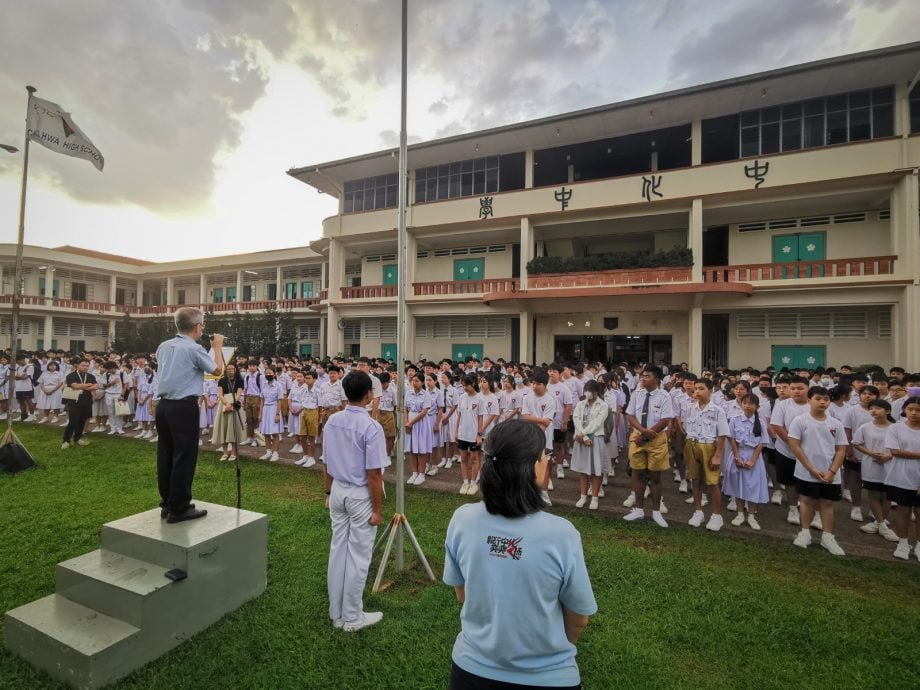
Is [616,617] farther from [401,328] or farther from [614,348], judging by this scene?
[614,348]

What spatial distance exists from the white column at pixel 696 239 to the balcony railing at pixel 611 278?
0.25 meters

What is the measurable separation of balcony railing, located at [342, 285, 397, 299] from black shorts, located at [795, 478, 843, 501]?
17380mm

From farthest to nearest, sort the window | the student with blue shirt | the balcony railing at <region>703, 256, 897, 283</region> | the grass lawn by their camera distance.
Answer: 1. the window
2. the balcony railing at <region>703, 256, 897, 283</region>
3. the grass lawn
4. the student with blue shirt

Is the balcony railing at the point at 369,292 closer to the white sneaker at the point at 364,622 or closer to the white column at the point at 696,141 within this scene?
the white column at the point at 696,141

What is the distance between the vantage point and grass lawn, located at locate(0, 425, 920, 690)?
2926mm

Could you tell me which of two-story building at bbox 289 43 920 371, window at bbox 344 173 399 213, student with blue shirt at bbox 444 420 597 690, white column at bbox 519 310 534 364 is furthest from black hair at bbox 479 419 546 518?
window at bbox 344 173 399 213

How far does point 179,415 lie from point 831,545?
668 centimetres

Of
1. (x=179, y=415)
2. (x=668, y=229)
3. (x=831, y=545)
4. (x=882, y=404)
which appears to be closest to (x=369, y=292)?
(x=668, y=229)

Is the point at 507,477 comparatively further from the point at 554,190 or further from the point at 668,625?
the point at 554,190

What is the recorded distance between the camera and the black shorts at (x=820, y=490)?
15.9 feet

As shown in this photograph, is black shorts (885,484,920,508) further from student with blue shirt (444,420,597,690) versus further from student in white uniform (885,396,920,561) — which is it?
student with blue shirt (444,420,597,690)

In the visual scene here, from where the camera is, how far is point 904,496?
4.75 metres

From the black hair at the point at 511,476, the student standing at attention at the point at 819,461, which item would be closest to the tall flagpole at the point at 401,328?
the black hair at the point at 511,476

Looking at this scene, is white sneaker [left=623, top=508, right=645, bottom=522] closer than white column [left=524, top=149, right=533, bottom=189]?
Yes
